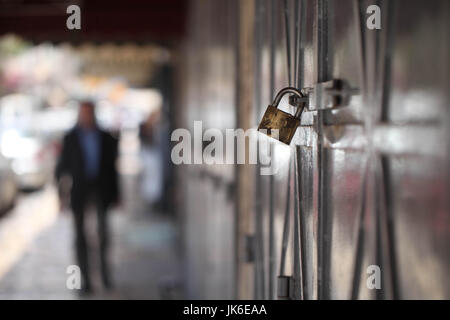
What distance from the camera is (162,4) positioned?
955cm

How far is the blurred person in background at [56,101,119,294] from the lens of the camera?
7348mm

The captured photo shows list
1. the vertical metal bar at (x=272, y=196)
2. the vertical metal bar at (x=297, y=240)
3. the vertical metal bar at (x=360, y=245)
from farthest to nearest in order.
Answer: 1. the vertical metal bar at (x=272, y=196)
2. the vertical metal bar at (x=297, y=240)
3. the vertical metal bar at (x=360, y=245)

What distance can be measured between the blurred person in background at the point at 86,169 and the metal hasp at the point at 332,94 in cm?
570

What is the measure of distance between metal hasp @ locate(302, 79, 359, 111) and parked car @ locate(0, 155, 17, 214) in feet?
36.3

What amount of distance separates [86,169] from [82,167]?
7 cm

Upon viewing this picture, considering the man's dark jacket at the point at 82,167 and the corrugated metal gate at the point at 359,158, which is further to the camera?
the man's dark jacket at the point at 82,167

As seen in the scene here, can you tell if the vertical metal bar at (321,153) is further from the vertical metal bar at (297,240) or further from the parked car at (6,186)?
the parked car at (6,186)

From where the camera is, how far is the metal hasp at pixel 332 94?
162 centimetres

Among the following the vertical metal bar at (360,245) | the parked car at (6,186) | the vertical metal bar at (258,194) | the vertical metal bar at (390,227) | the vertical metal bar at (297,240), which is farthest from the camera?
the parked car at (6,186)

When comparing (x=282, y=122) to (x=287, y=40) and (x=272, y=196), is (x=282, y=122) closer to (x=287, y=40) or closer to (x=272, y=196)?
(x=287, y=40)

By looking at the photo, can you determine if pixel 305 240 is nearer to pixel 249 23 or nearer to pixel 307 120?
pixel 307 120

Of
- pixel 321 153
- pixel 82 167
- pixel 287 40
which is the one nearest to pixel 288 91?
pixel 321 153

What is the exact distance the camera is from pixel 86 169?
7465 mm

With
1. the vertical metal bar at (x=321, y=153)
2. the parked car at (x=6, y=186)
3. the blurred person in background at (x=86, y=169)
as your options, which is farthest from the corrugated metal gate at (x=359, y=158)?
the parked car at (x=6, y=186)
